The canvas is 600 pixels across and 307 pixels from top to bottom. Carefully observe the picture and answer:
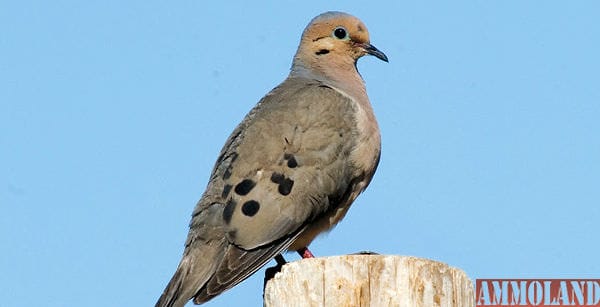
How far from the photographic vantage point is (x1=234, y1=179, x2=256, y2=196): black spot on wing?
235 inches

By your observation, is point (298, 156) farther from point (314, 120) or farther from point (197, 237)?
point (197, 237)

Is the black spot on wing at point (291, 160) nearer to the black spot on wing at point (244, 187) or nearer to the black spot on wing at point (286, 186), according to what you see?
the black spot on wing at point (286, 186)

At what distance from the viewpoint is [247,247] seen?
18.7 ft

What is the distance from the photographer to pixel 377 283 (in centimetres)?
375

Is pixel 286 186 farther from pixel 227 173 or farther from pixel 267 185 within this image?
pixel 227 173

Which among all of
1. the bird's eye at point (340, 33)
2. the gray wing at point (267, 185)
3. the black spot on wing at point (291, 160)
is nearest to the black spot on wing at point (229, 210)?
the gray wing at point (267, 185)

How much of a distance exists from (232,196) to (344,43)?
6.40ft

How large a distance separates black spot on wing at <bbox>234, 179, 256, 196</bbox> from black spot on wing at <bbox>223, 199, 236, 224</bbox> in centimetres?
7

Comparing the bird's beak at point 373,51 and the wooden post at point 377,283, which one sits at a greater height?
the bird's beak at point 373,51

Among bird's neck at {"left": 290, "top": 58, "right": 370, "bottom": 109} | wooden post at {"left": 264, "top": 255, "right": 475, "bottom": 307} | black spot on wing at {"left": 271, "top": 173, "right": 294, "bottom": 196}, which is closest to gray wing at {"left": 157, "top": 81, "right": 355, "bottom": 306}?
black spot on wing at {"left": 271, "top": 173, "right": 294, "bottom": 196}

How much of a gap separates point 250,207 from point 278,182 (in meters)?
0.26

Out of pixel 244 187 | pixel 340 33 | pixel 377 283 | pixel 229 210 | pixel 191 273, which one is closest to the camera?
pixel 377 283

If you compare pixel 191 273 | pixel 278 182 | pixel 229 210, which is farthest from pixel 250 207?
pixel 191 273

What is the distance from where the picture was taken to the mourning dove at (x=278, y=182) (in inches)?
222
